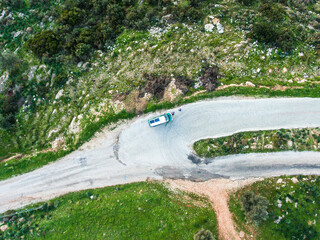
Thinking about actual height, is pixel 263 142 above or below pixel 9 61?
below

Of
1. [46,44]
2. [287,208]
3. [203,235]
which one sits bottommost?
[287,208]

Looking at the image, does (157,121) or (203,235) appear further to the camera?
(157,121)

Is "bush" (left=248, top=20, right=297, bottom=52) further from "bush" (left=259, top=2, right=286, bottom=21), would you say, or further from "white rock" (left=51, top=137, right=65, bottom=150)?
"white rock" (left=51, top=137, right=65, bottom=150)

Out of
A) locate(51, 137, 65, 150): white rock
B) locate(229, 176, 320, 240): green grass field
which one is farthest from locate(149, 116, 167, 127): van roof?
locate(51, 137, 65, 150): white rock

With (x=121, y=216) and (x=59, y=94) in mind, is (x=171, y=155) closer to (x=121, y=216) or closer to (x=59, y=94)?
(x=121, y=216)

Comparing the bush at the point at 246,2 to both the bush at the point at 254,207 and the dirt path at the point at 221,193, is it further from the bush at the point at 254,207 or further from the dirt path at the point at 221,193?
the bush at the point at 254,207

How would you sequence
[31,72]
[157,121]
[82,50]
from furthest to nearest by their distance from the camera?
[31,72] < [82,50] < [157,121]

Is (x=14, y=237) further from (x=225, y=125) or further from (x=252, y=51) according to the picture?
(x=252, y=51)

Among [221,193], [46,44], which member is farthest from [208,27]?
[46,44]
